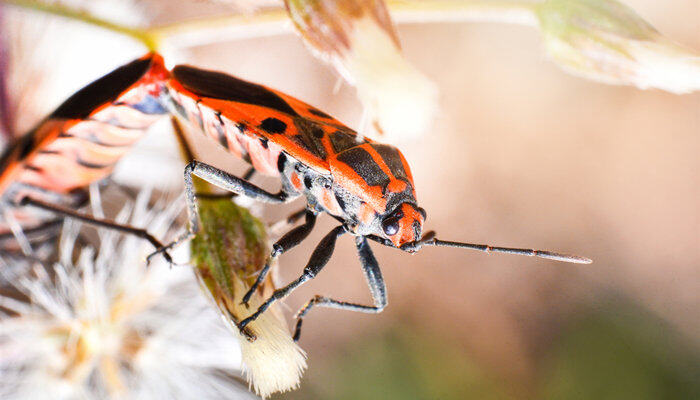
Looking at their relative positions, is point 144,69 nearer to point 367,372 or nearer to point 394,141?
point 394,141

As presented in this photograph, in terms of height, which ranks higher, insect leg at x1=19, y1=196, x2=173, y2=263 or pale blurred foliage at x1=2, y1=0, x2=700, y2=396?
insect leg at x1=19, y1=196, x2=173, y2=263

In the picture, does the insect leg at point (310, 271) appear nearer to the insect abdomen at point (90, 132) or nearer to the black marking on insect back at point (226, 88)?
the black marking on insect back at point (226, 88)

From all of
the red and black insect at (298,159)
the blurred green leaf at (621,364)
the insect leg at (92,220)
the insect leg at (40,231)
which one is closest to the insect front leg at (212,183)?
the red and black insect at (298,159)

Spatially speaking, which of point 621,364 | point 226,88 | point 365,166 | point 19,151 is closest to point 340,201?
point 365,166

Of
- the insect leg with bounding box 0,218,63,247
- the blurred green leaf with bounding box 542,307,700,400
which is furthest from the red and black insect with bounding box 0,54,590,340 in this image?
the blurred green leaf with bounding box 542,307,700,400

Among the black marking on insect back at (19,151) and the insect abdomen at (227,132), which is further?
the black marking on insect back at (19,151)

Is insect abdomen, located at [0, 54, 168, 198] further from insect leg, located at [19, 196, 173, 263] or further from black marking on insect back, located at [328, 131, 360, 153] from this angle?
black marking on insect back, located at [328, 131, 360, 153]

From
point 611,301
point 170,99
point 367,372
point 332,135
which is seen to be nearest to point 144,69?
point 170,99
